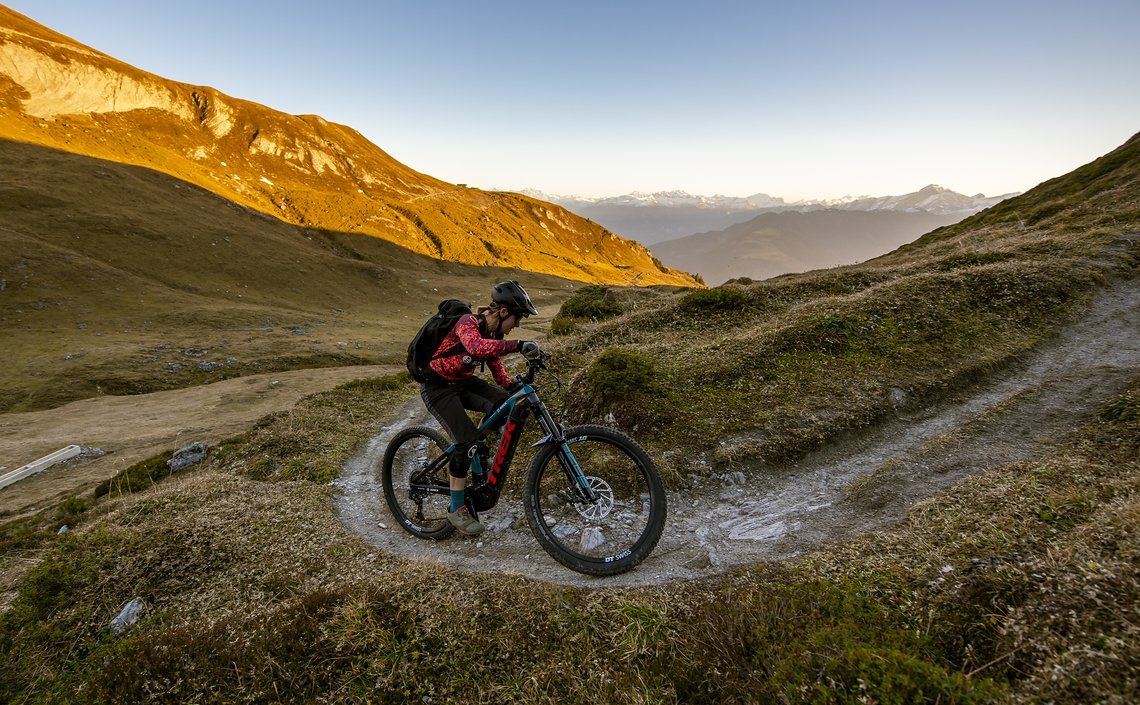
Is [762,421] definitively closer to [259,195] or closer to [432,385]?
[432,385]

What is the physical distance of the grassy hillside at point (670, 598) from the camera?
11.5ft

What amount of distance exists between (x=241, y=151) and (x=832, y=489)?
165 meters

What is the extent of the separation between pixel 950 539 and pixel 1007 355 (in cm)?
850

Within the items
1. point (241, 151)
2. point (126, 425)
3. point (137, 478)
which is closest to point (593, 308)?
point (137, 478)

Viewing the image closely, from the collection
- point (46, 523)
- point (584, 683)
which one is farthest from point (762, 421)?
point (46, 523)

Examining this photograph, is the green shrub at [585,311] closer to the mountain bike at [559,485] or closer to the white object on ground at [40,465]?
the mountain bike at [559,485]

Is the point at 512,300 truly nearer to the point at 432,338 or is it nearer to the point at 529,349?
the point at 529,349

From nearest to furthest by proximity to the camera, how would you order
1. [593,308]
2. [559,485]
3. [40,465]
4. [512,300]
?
[512,300]
[559,485]
[40,465]
[593,308]

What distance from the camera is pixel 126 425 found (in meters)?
23.7

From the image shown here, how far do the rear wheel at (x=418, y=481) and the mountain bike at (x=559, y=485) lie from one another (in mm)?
19

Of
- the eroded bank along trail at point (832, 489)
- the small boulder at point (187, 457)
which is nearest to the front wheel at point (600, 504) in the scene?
the eroded bank along trail at point (832, 489)

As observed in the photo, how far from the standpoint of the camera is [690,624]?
15.5 ft

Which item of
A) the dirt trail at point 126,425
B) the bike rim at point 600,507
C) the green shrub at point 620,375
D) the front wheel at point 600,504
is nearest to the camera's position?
the front wheel at point 600,504

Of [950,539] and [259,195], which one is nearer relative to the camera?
[950,539]
